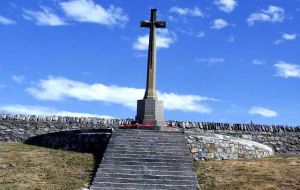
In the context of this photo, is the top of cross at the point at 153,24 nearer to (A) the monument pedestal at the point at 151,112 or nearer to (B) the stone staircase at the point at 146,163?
(A) the monument pedestal at the point at 151,112

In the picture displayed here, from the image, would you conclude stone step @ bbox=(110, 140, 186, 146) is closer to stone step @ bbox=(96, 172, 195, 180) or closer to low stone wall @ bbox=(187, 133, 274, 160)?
low stone wall @ bbox=(187, 133, 274, 160)

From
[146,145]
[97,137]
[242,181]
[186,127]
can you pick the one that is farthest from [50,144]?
[242,181]

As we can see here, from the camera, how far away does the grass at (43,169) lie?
16500 mm

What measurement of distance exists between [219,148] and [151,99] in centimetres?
426

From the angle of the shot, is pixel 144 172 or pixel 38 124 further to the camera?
pixel 38 124

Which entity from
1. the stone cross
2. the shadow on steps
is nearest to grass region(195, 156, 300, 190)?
the shadow on steps

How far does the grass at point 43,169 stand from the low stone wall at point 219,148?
423 centimetres

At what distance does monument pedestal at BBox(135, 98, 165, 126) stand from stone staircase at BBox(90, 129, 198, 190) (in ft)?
7.22

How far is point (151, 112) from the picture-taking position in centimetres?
2355

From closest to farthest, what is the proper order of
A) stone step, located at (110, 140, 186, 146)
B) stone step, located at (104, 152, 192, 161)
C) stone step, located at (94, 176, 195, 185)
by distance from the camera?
stone step, located at (94, 176, 195, 185)
stone step, located at (104, 152, 192, 161)
stone step, located at (110, 140, 186, 146)

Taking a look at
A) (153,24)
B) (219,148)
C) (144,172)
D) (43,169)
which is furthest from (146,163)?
(153,24)

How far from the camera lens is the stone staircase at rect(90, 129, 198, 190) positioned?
1680 cm

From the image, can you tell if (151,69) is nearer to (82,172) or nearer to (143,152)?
(143,152)

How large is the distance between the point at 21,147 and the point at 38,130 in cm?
492
